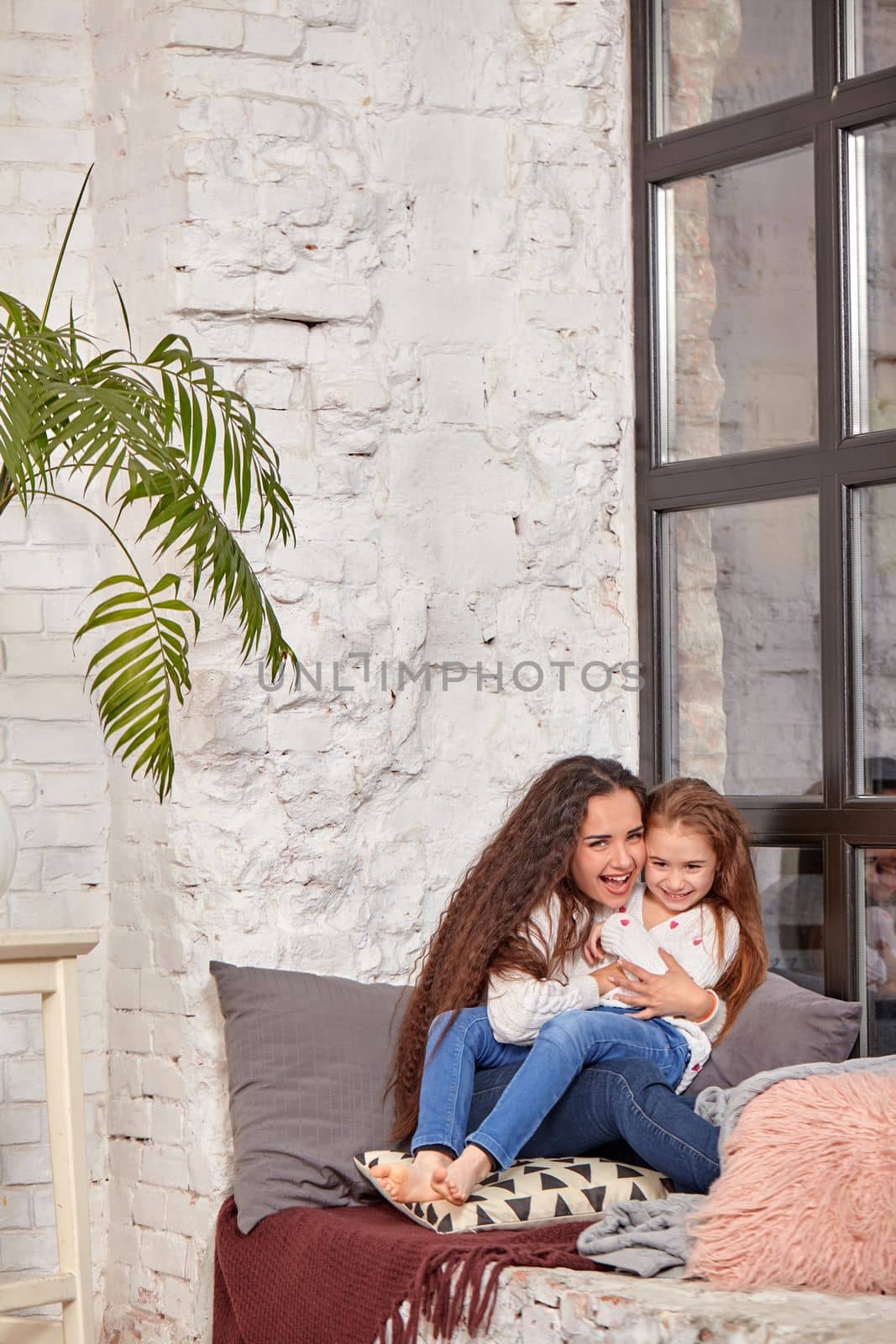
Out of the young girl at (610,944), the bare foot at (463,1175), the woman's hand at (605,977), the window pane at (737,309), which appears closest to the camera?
the bare foot at (463,1175)

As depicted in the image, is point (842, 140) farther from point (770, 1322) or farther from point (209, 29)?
point (770, 1322)

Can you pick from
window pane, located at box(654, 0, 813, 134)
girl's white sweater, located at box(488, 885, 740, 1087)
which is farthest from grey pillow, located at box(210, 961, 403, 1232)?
window pane, located at box(654, 0, 813, 134)

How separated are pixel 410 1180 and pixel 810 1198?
2.08ft

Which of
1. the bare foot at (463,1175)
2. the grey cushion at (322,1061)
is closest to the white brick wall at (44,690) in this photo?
the grey cushion at (322,1061)

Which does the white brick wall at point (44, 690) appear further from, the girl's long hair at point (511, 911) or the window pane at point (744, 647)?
the window pane at point (744, 647)

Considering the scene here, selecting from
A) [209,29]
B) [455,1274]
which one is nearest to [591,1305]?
[455,1274]

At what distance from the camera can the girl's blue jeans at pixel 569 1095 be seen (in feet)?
7.82

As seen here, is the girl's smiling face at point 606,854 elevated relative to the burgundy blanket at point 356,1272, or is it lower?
elevated

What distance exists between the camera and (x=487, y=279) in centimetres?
319

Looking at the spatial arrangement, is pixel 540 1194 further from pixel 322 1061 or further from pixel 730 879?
pixel 730 879

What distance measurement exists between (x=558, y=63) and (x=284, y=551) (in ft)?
3.88

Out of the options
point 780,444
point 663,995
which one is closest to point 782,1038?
point 663,995

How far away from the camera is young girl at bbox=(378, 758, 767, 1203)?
2562 millimetres

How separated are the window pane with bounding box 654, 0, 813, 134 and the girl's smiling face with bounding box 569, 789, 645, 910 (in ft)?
4.70
